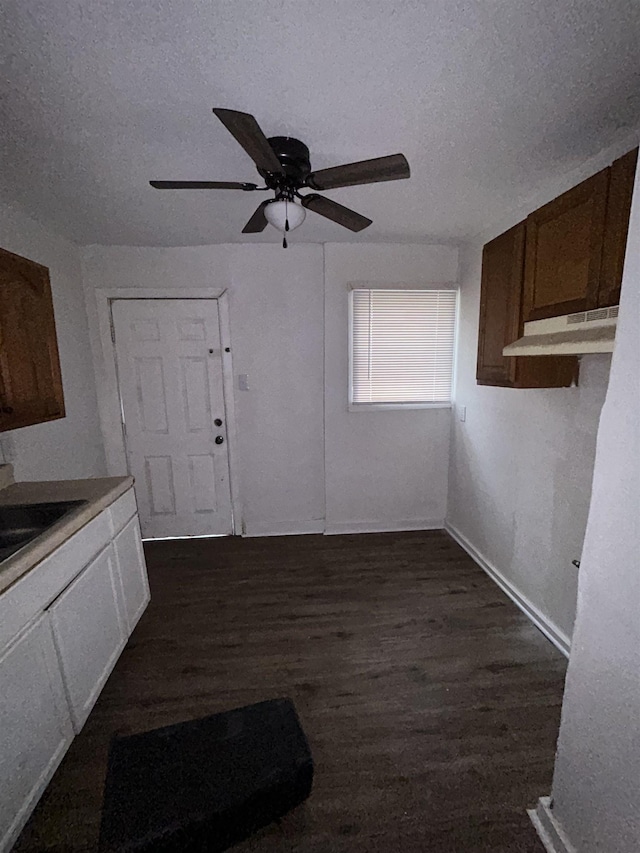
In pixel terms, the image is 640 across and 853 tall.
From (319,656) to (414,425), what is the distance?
2.07 m

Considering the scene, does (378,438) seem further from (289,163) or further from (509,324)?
(289,163)

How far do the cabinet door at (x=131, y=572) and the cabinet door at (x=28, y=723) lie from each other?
590 millimetres

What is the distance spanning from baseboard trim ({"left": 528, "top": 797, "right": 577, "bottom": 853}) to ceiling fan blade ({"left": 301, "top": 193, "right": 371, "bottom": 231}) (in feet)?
7.81

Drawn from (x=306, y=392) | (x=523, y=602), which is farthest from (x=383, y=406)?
(x=523, y=602)

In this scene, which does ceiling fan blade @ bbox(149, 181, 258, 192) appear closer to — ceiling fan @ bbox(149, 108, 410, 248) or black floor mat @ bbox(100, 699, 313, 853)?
ceiling fan @ bbox(149, 108, 410, 248)

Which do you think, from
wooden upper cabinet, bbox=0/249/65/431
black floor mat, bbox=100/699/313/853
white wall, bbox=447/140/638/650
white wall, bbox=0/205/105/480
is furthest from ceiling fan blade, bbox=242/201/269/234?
black floor mat, bbox=100/699/313/853

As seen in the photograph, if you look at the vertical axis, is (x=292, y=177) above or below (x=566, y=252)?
above

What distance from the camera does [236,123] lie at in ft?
3.51

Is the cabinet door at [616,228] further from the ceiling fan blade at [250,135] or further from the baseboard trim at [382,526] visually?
the baseboard trim at [382,526]

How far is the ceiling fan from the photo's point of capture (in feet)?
4.17

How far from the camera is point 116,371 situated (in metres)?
3.11

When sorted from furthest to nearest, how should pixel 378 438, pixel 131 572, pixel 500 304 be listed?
1. pixel 378 438
2. pixel 131 572
3. pixel 500 304

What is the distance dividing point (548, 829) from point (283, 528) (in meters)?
2.52

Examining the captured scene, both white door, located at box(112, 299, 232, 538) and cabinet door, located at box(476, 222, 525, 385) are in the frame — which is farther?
white door, located at box(112, 299, 232, 538)
